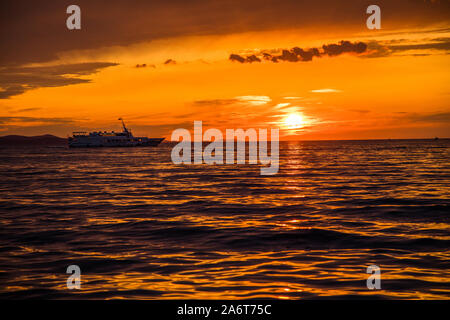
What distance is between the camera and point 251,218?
18.0 metres

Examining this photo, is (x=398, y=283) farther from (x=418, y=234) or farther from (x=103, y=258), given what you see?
(x=103, y=258)

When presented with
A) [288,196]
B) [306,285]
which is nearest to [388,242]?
[306,285]

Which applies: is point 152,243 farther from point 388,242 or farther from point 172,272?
point 388,242

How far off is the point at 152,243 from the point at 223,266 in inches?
148

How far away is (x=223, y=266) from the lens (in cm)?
1055
